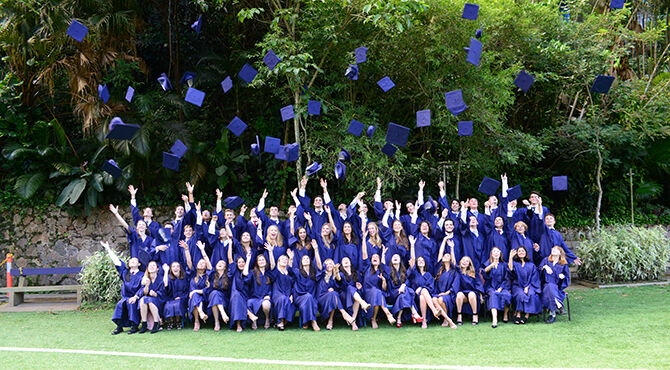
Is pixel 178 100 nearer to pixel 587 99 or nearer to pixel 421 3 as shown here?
pixel 421 3

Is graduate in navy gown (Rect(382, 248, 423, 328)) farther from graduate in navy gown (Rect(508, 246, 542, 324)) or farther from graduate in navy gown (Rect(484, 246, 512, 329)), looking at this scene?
graduate in navy gown (Rect(508, 246, 542, 324))

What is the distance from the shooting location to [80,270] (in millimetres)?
8336

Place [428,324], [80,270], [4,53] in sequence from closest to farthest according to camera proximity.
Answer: [428,324] → [80,270] → [4,53]

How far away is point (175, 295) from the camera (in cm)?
626

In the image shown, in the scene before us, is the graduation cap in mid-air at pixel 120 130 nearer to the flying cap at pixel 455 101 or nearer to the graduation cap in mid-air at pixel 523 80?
the flying cap at pixel 455 101

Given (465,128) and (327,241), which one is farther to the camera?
(465,128)

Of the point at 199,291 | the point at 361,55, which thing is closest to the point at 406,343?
the point at 199,291

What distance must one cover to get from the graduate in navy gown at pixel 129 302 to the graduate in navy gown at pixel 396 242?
282 cm

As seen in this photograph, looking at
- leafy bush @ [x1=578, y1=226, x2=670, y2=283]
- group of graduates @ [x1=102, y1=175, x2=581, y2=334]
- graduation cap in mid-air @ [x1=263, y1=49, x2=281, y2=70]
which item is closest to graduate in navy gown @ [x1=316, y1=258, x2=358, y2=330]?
group of graduates @ [x1=102, y1=175, x2=581, y2=334]

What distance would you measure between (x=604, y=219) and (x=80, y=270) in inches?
378

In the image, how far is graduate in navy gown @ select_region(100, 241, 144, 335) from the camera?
5.95 meters

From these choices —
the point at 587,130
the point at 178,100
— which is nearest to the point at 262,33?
the point at 178,100

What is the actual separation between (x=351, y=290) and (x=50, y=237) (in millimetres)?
6287

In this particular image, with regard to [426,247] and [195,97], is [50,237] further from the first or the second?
[426,247]
